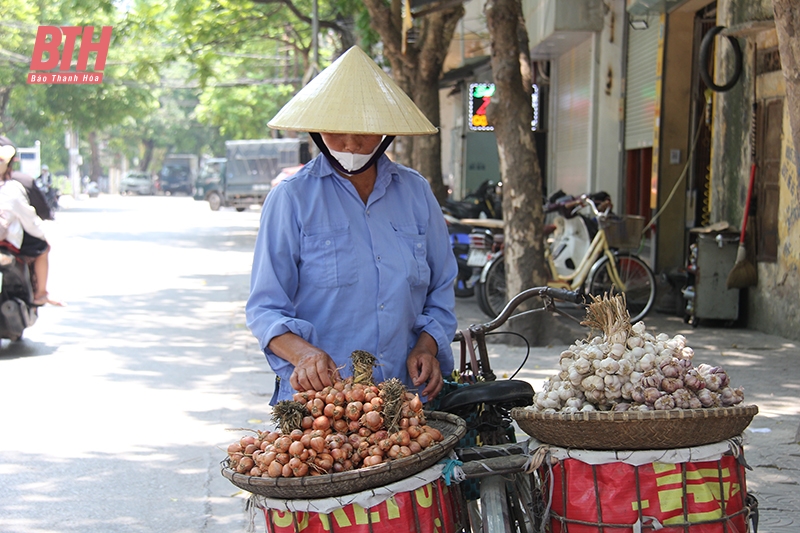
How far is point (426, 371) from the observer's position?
305 cm

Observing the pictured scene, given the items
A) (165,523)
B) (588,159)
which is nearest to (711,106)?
(588,159)

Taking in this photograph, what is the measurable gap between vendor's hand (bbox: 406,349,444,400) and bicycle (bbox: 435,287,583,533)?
88mm

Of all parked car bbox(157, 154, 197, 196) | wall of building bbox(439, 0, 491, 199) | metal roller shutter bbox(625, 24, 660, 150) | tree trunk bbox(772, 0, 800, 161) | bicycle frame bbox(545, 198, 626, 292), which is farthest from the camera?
parked car bbox(157, 154, 197, 196)

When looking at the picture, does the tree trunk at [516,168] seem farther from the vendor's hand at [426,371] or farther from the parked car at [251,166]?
the parked car at [251,166]

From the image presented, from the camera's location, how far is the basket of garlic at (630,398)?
2.48m

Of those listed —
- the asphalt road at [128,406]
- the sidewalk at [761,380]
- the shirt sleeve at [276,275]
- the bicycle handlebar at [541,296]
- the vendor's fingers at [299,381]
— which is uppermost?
the shirt sleeve at [276,275]

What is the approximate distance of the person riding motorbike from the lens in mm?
8320

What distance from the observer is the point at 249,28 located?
26344 millimetres

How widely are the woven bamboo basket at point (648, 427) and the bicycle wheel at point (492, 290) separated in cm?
778

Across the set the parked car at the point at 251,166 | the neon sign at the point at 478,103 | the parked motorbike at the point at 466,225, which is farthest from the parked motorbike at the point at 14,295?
the parked car at the point at 251,166

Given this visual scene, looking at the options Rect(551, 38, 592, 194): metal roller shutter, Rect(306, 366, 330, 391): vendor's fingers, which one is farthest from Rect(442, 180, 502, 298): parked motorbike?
Rect(306, 366, 330, 391): vendor's fingers

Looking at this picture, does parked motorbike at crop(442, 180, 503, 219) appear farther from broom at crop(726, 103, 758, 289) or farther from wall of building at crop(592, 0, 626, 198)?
broom at crop(726, 103, 758, 289)

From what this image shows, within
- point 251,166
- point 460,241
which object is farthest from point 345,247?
point 251,166

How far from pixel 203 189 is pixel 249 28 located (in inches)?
960
